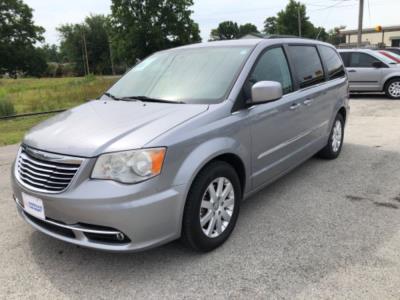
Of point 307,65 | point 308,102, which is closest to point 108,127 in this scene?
point 308,102

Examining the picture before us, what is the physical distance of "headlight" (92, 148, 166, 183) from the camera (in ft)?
8.68

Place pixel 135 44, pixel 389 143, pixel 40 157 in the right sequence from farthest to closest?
pixel 135 44 < pixel 389 143 < pixel 40 157

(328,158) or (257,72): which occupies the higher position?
(257,72)

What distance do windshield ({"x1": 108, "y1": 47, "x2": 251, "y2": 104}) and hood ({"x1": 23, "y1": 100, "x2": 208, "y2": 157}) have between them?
22cm

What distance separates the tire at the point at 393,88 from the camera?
12.6 meters

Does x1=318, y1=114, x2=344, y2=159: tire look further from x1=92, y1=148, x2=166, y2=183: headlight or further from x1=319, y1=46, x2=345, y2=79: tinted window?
x1=92, y1=148, x2=166, y2=183: headlight

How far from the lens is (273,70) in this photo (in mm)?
4012

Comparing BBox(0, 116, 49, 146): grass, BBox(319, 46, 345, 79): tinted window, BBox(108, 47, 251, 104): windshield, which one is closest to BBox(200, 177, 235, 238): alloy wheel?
BBox(108, 47, 251, 104): windshield

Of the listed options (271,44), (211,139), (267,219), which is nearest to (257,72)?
(271,44)

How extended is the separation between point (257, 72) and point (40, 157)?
6.89 feet

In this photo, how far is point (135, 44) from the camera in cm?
5006

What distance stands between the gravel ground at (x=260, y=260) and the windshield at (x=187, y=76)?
1.32m

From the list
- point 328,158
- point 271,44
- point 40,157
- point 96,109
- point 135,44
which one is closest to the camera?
point 40,157

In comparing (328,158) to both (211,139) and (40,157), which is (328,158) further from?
(40,157)
